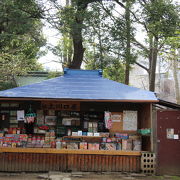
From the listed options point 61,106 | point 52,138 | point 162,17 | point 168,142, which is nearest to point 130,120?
point 168,142

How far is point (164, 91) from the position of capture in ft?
103

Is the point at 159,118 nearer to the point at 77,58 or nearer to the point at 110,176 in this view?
the point at 110,176

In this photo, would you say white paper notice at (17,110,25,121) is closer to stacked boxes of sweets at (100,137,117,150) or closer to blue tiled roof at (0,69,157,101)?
blue tiled roof at (0,69,157,101)

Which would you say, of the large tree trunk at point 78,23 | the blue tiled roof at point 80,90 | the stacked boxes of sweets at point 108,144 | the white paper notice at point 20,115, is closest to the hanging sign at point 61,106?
the blue tiled roof at point 80,90

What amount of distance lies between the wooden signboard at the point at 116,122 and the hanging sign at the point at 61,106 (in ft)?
4.48

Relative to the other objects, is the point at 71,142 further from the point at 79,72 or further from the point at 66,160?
the point at 79,72

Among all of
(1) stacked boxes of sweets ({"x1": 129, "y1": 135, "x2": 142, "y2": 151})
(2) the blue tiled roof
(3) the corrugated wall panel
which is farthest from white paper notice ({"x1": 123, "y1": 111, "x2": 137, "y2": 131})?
(3) the corrugated wall panel

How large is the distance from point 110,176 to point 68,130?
2.30 m

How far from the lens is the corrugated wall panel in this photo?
28.7ft

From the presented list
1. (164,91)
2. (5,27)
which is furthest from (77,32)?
(164,91)

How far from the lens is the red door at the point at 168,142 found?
866 centimetres

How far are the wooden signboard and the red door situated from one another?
1.41 metres

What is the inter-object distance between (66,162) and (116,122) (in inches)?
90.7

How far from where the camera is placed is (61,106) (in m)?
9.61
